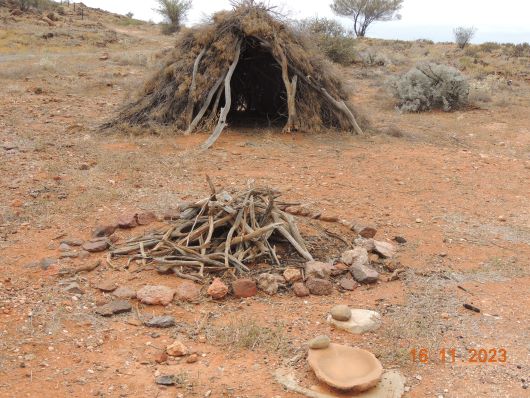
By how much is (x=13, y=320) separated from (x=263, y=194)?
224cm

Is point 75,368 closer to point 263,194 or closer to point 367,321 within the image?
point 367,321

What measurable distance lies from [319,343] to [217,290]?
0.99 meters

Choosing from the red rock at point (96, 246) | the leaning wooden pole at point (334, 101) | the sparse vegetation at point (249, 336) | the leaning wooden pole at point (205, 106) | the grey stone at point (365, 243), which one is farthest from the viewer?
the leaning wooden pole at point (334, 101)

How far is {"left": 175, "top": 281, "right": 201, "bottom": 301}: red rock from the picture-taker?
400cm

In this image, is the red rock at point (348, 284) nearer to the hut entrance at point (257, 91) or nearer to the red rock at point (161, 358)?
the red rock at point (161, 358)

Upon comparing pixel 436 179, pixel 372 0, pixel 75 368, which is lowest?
pixel 75 368

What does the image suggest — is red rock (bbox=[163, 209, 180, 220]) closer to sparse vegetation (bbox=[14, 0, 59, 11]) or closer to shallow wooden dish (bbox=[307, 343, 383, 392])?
shallow wooden dish (bbox=[307, 343, 383, 392])

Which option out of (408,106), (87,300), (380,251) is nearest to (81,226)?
(87,300)

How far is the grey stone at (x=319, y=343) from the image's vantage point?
329 cm

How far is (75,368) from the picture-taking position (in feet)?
10.4

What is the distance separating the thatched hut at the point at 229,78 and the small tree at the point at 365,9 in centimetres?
2560

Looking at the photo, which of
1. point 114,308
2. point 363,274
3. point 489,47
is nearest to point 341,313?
point 363,274
